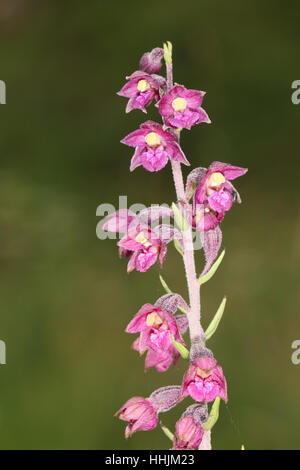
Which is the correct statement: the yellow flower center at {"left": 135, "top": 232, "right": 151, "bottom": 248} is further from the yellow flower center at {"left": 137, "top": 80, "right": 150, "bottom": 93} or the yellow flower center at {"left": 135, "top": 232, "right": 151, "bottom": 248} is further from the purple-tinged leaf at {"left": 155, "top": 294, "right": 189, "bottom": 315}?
the yellow flower center at {"left": 137, "top": 80, "right": 150, "bottom": 93}

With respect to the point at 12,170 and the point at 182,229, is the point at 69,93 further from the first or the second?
the point at 182,229

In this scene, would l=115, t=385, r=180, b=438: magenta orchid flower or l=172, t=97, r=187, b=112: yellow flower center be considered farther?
l=115, t=385, r=180, b=438: magenta orchid flower

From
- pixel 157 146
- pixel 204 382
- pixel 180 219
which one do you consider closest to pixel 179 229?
pixel 180 219

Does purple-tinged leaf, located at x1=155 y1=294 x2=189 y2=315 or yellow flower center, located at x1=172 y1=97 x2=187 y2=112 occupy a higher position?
yellow flower center, located at x1=172 y1=97 x2=187 y2=112

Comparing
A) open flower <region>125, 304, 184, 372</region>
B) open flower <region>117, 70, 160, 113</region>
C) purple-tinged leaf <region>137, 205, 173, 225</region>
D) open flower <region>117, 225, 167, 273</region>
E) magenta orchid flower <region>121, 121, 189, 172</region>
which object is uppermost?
open flower <region>117, 70, 160, 113</region>

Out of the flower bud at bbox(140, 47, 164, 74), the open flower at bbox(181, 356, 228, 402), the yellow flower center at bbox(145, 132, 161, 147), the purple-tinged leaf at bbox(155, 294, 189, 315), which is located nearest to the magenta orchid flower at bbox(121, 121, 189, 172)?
the yellow flower center at bbox(145, 132, 161, 147)

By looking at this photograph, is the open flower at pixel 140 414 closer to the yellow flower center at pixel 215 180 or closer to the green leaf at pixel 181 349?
the green leaf at pixel 181 349
